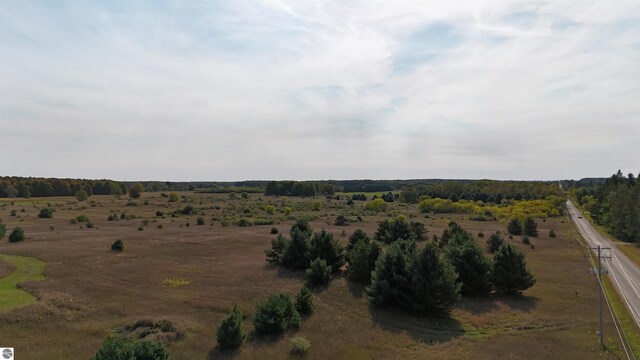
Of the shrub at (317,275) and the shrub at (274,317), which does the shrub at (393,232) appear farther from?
the shrub at (274,317)

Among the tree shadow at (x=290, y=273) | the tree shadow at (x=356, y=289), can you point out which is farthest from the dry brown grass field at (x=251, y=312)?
the tree shadow at (x=290, y=273)

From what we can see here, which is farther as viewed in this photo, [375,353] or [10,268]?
[10,268]

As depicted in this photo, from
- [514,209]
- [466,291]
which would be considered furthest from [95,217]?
[514,209]

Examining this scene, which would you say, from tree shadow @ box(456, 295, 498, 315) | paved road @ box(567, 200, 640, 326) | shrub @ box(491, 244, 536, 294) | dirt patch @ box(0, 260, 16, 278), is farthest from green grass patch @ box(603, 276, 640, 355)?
dirt patch @ box(0, 260, 16, 278)

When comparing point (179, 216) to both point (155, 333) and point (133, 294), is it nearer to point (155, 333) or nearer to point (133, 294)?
point (133, 294)

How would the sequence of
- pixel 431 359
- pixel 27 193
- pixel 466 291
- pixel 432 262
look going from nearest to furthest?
pixel 431 359, pixel 432 262, pixel 466 291, pixel 27 193

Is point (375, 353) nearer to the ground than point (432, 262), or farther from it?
nearer to the ground

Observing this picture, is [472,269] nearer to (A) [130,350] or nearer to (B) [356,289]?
(B) [356,289]

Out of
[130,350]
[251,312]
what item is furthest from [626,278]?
[130,350]
